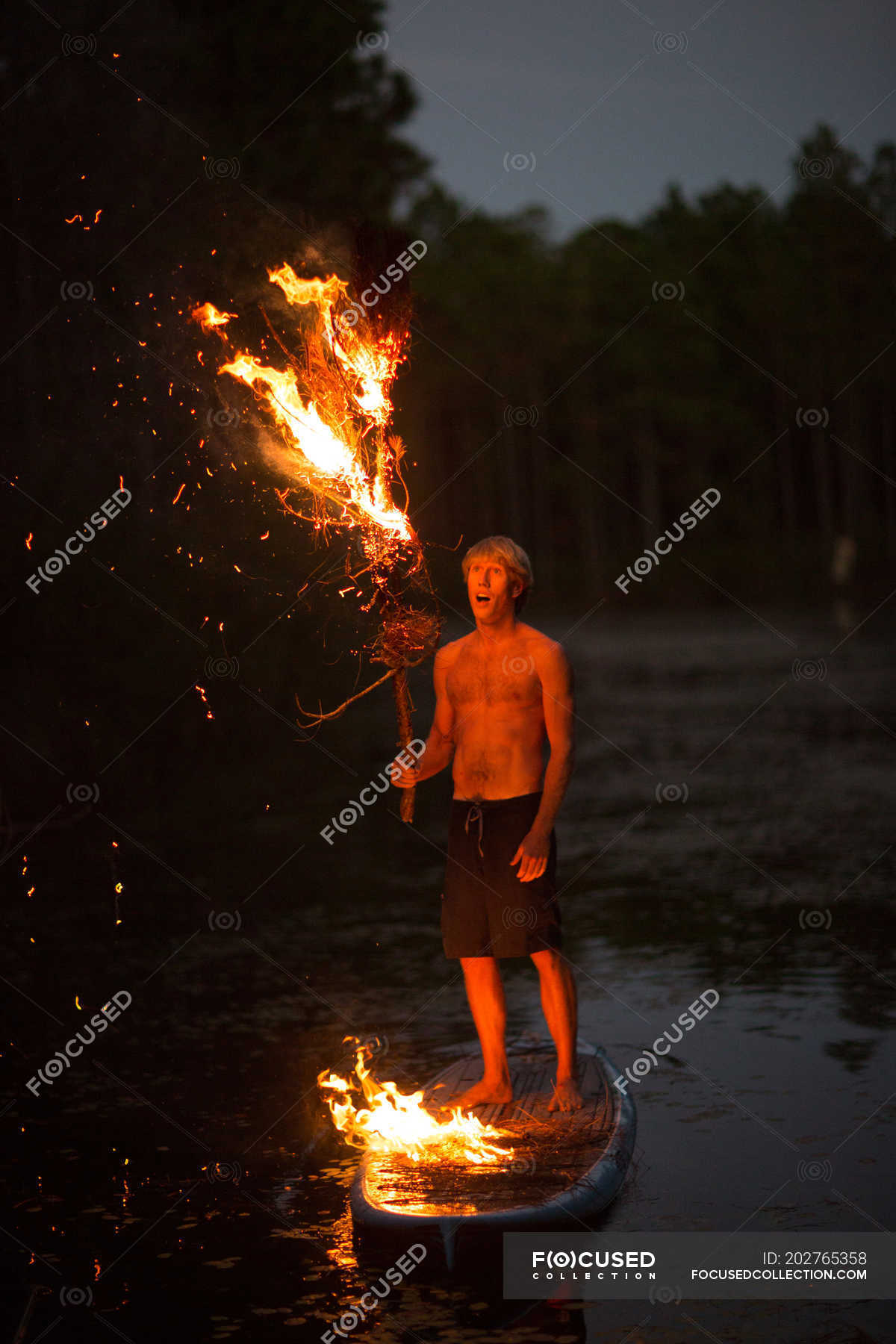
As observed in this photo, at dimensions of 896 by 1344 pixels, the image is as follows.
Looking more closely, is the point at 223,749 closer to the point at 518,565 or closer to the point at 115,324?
the point at 115,324

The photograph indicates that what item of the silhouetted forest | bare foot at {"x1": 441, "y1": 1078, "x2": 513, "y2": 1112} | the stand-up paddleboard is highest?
the silhouetted forest

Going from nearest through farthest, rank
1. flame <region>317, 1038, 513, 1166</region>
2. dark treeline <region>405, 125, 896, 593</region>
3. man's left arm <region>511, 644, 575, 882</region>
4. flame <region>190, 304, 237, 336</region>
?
flame <region>317, 1038, 513, 1166</region>
man's left arm <region>511, 644, 575, 882</region>
flame <region>190, 304, 237, 336</region>
dark treeline <region>405, 125, 896, 593</region>

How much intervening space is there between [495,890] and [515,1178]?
135cm

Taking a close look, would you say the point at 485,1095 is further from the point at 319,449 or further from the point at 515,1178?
the point at 319,449

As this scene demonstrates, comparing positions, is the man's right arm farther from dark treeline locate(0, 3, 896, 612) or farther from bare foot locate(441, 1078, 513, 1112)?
dark treeline locate(0, 3, 896, 612)

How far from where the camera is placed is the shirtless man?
710 centimetres

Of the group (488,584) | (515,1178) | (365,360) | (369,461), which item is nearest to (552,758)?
(488,584)

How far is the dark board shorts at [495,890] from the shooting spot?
706 cm

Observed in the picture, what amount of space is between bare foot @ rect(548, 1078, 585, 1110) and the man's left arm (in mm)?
954

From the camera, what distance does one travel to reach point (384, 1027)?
Answer: 960cm

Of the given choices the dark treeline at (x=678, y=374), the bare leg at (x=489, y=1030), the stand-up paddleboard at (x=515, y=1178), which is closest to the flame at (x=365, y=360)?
the bare leg at (x=489, y=1030)

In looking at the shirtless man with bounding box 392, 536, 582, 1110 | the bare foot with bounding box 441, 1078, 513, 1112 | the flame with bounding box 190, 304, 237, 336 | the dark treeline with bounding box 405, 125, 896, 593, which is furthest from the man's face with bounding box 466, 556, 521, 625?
the dark treeline with bounding box 405, 125, 896, 593

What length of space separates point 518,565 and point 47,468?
10.6 metres

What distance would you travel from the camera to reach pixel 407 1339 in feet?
17.6
